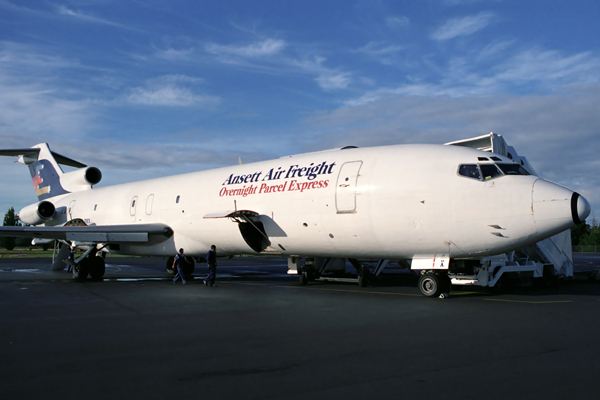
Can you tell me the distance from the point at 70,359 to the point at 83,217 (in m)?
19.5

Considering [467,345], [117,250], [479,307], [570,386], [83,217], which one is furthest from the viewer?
[83,217]

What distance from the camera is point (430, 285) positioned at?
12.2m

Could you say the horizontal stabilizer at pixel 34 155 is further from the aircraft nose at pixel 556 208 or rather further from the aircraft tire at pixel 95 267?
the aircraft nose at pixel 556 208

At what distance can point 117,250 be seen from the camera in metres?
20.8

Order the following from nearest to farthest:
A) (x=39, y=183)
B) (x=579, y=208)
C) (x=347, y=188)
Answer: (x=579, y=208) → (x=347, y=188) → (x=39, y=183)

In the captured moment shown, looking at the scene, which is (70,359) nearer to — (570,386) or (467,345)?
(467,345)

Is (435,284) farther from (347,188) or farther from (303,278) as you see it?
(303,278)

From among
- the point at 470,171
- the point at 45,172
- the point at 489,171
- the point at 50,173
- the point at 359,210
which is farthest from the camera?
the point at 45,172

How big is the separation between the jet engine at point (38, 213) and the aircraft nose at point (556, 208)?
23547 millimetres

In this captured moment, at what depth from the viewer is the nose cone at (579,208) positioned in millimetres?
10156

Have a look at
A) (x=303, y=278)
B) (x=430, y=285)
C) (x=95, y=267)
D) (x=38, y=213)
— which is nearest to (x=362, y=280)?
(x=303, y=278)

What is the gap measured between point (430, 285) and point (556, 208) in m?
3.58

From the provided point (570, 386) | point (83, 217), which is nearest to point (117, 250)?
point (83, 217)

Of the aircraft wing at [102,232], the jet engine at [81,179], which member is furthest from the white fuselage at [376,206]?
the jet engine at [81,179]
